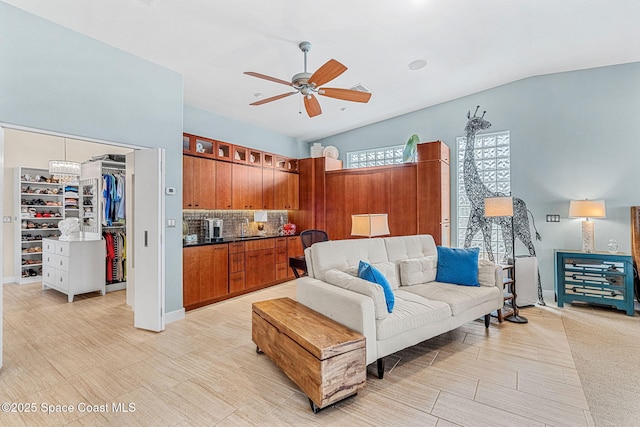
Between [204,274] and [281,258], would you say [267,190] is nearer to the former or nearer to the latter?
[281,258]

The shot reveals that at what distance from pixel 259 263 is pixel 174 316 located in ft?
5.67

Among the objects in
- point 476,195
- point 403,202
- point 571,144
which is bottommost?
point 403,202

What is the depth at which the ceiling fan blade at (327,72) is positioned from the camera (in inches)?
101

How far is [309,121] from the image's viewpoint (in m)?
5.90

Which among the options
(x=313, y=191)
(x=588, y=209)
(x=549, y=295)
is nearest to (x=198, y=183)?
(x=313, y=191)

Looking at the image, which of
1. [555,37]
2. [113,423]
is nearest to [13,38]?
[113,423]

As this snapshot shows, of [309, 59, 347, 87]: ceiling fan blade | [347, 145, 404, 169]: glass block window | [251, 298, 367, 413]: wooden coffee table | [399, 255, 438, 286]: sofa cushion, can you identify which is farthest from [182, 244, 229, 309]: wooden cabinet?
[347, 145, 404, 169]: glass block window

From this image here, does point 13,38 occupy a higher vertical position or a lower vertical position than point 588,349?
higher

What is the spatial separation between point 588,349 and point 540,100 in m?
3.77

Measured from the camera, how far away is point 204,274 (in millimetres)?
4348

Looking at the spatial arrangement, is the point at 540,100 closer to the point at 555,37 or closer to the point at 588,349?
the point at 555,37

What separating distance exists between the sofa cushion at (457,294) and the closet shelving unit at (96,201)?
16.8ft

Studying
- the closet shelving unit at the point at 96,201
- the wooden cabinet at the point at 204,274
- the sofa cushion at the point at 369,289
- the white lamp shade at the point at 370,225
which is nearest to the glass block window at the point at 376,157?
the white lamp shade at the point at 370,225

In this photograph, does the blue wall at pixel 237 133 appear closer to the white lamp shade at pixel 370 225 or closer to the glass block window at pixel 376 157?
the glass block window at pixel 376 157
